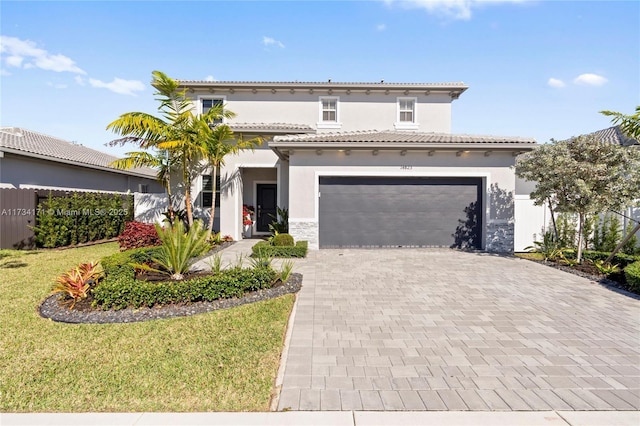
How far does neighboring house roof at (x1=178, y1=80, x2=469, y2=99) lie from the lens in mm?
15156

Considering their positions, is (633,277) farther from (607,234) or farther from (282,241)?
(282,241)

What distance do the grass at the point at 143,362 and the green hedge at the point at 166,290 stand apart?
1.75 ft

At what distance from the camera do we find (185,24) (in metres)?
9.77

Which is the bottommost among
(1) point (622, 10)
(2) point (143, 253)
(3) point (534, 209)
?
(2) point (143, 253)

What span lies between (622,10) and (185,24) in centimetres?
1205

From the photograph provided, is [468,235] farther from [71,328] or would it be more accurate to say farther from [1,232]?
[1,232]

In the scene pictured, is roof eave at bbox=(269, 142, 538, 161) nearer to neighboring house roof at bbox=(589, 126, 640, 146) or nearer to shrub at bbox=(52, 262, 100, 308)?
shrub at bbox=(52, 262, 100, 308)

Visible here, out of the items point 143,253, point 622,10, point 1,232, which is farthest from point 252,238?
point 622,10

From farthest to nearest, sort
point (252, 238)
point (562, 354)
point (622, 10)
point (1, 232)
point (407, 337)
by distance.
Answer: point (252, 238), point (1, 232), point (622, 10), point (407, 337), point (562, 354)

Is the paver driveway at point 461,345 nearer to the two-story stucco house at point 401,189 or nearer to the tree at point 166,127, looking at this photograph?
the two-story stucco house at point 401,189

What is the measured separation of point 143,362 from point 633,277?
9.32 meters

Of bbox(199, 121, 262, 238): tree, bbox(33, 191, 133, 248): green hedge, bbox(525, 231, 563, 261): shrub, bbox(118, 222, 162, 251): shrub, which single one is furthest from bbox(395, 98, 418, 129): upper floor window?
bbox(33, 191, 133, 248): green hedge

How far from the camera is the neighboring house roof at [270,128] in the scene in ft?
45.5

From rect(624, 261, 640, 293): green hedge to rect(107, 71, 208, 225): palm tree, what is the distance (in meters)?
12.3
